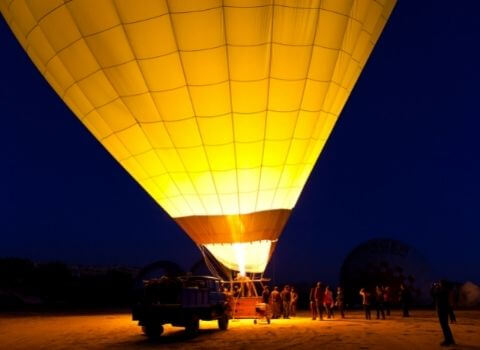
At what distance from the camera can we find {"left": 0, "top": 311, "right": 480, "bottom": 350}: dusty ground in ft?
28.4

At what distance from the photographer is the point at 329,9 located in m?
11.0

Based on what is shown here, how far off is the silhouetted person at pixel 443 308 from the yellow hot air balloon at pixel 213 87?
4.84 m

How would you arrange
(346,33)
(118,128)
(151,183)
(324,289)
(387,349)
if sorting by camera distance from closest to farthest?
1. (387,349)
2. (346,33)
3. (118,128)
4. (151,183)
5. (324,289)

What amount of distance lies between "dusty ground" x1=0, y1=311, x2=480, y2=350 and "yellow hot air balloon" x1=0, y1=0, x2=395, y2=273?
9.33 ft

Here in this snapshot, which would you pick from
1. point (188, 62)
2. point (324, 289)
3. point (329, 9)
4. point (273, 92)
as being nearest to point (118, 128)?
point (188, 62)

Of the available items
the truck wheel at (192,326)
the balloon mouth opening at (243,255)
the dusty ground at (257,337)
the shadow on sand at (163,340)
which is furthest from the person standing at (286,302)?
the truck wheel at (192,326)

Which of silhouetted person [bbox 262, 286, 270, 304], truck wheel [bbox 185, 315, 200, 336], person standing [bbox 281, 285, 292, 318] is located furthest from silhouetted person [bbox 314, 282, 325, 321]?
truck wheel [bbox 185, 315, 200, 336]

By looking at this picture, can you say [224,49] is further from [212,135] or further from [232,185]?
[232,185]

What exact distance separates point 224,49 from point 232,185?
3.26 meters

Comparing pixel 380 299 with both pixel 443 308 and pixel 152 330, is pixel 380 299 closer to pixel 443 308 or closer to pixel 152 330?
pixel 443 308

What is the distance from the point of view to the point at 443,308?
8617 millimetres

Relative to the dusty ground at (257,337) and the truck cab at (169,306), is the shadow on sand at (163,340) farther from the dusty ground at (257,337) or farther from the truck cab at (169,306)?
the truck cab at (169,306)

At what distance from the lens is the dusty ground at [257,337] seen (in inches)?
340

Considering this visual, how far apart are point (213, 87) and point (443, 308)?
624cm
